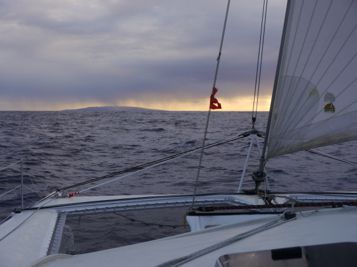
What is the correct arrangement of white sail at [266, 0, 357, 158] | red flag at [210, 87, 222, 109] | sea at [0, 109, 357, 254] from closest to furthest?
white sail at [266, 0, 357, 158]
red flag at [210, 87, 222, 109]
sea at [0, 109, 357, 254]

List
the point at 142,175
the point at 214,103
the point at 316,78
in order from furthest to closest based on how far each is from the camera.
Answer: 1. the point at 142,175
2. the point at 214,103
3. the point at 316,78

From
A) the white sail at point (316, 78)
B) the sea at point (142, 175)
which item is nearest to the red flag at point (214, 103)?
the white sail at point (316, 78)

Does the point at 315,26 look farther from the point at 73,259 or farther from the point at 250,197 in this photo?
the point at 73,259

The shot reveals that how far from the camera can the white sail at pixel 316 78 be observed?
4117 mm

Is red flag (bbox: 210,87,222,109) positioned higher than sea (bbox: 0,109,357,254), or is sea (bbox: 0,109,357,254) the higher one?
red flag (bbox: 210,87,222,109)

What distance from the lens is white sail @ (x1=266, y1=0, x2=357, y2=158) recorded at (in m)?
4.12

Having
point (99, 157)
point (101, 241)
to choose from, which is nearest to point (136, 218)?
point (101, 241)

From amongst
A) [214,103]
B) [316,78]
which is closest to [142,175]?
[214,103]

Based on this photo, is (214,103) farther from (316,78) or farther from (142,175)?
(142,175)

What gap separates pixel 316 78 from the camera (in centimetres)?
426

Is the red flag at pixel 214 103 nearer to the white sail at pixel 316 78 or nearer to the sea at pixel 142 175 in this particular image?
the white sail at pixel 316 78

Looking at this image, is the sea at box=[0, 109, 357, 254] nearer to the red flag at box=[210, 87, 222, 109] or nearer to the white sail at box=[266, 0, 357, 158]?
the white sail at box=[266, 0, 357, 158]

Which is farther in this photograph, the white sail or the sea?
the sea

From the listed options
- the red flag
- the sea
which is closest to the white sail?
the red flag
